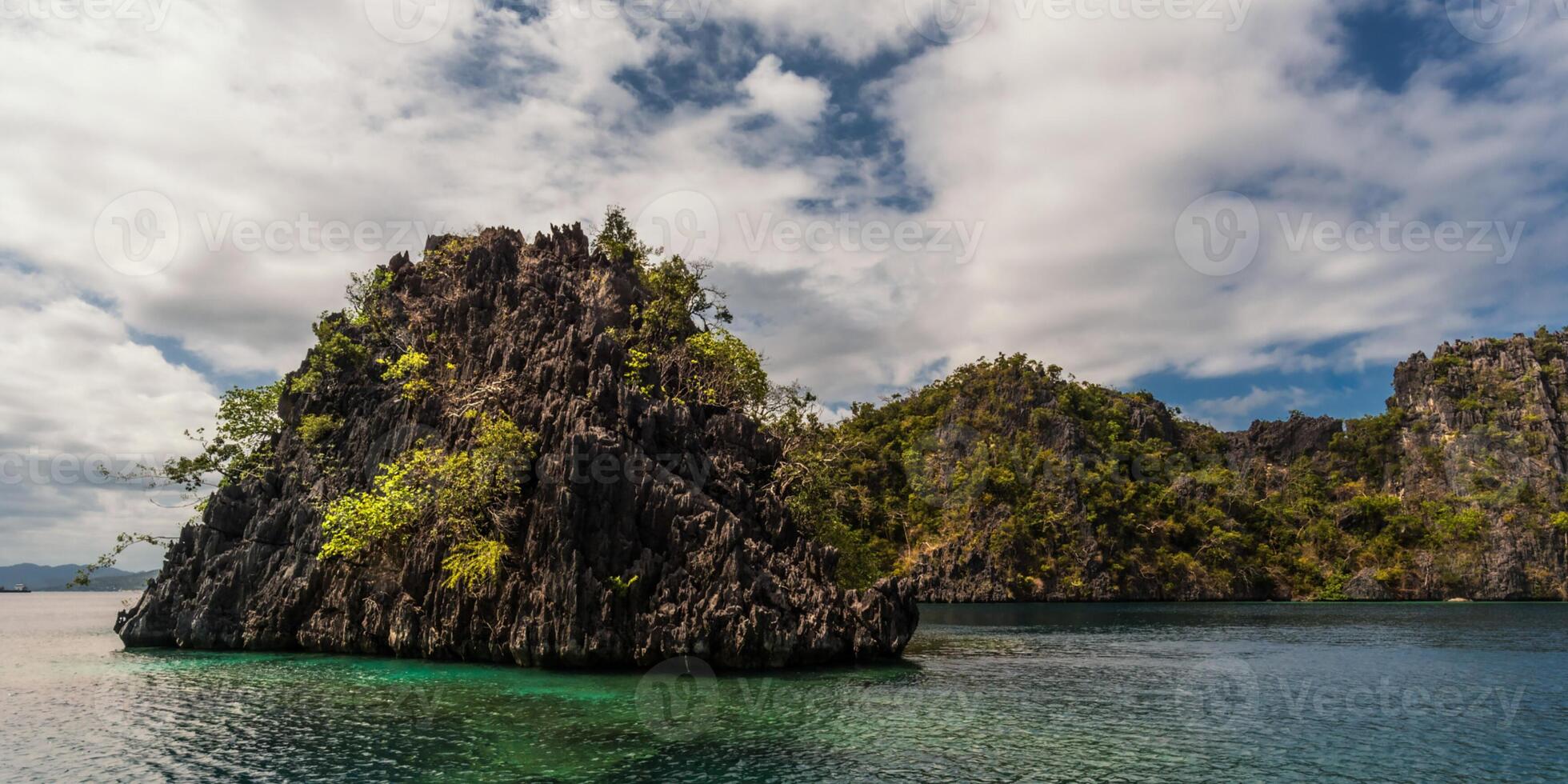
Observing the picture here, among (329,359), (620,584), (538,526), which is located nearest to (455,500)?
(538,526)

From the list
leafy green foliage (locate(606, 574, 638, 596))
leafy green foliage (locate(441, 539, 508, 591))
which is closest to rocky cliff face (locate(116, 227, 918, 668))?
leafy green foliage (locate(606, 574, 638, 596))

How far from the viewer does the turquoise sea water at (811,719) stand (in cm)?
2317

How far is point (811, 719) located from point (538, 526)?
59.9ft

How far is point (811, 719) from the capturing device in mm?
29234

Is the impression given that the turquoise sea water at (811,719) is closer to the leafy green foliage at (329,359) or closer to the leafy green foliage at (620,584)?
the leafy green foliage at (620,584)

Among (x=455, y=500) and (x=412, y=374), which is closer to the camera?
(x=455, y=500)

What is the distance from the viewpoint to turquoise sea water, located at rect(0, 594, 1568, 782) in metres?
23.2

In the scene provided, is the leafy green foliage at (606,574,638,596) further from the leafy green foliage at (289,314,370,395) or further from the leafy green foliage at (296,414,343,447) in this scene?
the leafy green foliage at (289,314,370,395)

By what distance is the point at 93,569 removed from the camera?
52.0m

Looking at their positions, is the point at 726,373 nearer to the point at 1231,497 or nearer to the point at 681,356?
the point at 681,356

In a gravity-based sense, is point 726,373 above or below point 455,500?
above

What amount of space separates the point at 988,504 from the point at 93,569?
332 feet

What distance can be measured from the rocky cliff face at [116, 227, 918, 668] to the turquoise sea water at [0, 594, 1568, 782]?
2054 millimetres

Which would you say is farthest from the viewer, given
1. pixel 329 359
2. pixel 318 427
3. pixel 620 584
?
pixel 329 359
